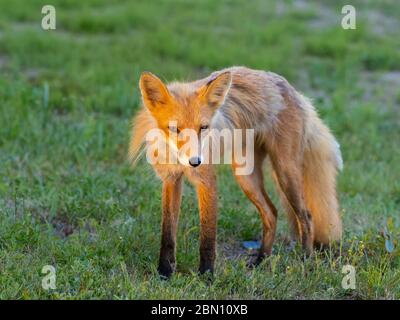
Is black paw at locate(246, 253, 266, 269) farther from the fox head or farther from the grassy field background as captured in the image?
the fox head

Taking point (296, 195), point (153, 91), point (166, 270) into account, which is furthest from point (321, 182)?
point (153, 91)

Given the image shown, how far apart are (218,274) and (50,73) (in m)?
5.81

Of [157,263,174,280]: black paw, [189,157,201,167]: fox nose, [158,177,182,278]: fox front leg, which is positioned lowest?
[157,263,174,280]: black paw

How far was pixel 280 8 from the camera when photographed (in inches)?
549

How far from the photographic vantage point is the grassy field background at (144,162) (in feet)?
17.9

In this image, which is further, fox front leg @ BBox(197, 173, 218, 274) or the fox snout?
fox front leg @ BBox(197, 173, 218, 274)

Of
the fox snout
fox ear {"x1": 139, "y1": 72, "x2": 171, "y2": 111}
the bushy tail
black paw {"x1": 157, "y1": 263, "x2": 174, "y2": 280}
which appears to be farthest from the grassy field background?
fox ear {"x1": 139, "y1": 72, "x2": 171, "y2": 111}

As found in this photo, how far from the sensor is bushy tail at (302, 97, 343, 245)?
6395mm

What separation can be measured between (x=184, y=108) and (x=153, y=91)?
245 mm

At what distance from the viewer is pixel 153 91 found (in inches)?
207

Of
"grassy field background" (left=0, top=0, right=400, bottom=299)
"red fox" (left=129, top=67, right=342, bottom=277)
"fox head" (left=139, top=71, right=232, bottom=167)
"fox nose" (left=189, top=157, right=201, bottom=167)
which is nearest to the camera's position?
"fox nose" (left=189, top=157, right=201, bottom=167)

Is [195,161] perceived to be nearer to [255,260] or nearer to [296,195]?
[296,195]
